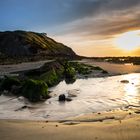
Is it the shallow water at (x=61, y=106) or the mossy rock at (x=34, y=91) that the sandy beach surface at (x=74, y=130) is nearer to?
the shallow water at (x=61, y=106)

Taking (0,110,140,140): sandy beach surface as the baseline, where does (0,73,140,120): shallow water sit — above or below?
below

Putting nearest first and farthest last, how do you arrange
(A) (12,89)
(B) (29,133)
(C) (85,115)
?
(B) (29,133)
(C) (85,115)
(A) (12,89)

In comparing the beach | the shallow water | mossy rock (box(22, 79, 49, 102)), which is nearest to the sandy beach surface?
the beach

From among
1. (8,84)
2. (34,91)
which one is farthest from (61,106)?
(8,84)

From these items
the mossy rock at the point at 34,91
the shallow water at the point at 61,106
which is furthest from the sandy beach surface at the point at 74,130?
Result: the mossy rock at the point at 34,91

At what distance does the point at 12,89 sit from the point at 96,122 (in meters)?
11.7

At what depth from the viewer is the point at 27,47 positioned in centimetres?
13338

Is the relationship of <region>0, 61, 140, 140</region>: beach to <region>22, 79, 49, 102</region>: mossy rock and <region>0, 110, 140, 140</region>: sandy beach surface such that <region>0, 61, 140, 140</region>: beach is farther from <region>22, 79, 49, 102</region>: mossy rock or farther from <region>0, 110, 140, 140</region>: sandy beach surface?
<region>22, 79, 49, 102</region>: mossy rock

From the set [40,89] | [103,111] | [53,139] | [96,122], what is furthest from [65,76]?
[53,139]

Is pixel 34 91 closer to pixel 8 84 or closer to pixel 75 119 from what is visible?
pixel 8 84

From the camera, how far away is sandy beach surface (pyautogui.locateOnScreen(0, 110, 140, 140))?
31.6ft

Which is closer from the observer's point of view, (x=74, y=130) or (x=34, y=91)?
(x=74, y=130)

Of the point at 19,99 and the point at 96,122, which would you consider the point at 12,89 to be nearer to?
the point at 19,99

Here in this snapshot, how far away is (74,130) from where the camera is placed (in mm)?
10508
